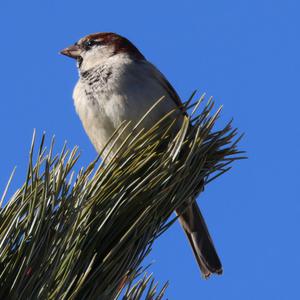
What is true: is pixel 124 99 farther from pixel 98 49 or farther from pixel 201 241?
pixel 98 49

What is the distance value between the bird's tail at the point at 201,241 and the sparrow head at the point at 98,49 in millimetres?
900

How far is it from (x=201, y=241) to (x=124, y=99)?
67cm

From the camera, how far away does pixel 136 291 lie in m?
1.21

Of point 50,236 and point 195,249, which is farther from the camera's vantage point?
point 195,249

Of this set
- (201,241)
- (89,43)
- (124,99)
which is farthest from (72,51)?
(201,241)

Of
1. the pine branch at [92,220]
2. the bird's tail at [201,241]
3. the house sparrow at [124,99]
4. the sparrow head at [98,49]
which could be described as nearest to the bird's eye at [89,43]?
the sparrow head at [98,49]

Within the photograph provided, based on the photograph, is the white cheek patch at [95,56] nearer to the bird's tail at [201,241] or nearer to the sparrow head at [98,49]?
the sparrow head at [98,49]

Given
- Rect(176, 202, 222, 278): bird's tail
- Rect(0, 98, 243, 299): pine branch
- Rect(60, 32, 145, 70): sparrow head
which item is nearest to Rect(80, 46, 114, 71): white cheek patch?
Rect(60, 32, 145, 70): sparrow head

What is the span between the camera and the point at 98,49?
3332mm

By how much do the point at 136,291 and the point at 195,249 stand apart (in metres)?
1.15

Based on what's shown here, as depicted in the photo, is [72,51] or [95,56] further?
[72,51]

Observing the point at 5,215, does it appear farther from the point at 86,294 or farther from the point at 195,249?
the point at 195,249

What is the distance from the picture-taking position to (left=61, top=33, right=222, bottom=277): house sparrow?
2.53 metres

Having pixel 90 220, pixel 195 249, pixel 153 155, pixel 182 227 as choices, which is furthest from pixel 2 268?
pixel 182 227
